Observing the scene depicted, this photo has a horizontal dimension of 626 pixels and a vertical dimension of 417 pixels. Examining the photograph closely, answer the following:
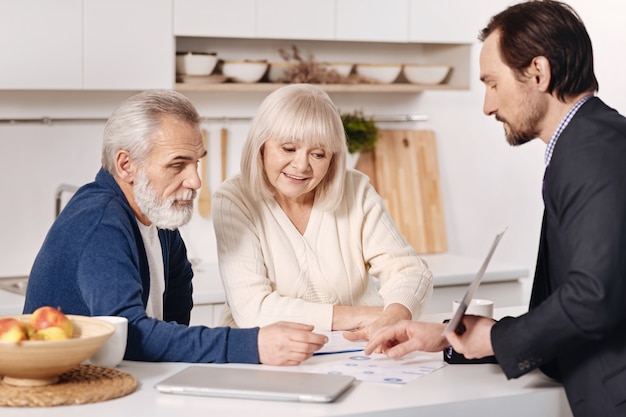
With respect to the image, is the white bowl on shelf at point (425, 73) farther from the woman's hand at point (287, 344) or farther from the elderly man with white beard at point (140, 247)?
the woman's hand at point (287, 344)

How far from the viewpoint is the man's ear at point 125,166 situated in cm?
235

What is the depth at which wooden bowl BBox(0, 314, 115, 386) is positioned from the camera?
178 cm

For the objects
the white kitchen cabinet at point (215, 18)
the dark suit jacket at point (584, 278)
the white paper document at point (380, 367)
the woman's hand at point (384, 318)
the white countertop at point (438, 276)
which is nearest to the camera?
the dark suit jacket at point (584, 278)

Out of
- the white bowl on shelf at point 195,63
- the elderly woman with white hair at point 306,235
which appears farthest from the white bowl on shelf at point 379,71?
the elderly woman with white hair at point 306,235

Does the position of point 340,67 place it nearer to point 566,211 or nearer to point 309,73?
point 309,73

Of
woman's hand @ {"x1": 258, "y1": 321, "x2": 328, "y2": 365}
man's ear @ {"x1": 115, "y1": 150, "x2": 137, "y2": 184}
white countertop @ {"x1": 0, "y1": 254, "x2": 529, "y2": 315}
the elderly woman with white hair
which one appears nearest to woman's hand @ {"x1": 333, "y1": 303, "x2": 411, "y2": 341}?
the elderly woman with white hair

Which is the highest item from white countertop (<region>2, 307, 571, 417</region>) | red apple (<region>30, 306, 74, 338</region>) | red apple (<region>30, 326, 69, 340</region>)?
red apple (<region>30, 306, 74, 338</region>)

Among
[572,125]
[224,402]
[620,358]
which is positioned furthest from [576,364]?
[224,402]

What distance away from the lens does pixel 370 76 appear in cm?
434

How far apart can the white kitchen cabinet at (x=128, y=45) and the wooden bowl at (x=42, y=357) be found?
2.00 metres

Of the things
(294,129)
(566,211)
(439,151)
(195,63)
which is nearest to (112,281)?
(294,129)

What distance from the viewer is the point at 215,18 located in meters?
3.92

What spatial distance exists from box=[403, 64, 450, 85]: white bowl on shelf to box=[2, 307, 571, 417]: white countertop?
96.6 inches

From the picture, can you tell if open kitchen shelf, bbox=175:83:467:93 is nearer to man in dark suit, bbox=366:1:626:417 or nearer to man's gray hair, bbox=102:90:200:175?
man's gray hair, bbox=102:90:200:175
